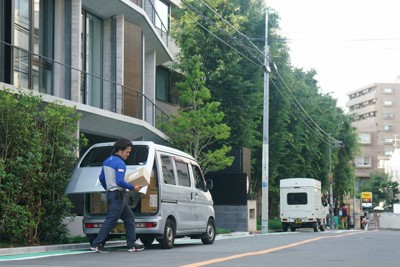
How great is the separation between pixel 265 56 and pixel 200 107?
17.3ft

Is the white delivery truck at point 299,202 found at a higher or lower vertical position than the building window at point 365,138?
lower

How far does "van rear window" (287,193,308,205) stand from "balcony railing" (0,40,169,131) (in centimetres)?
1741

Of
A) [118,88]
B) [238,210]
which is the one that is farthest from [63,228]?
[238,210]

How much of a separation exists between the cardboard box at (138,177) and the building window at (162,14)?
24229 mm

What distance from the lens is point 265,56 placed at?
37125 mm

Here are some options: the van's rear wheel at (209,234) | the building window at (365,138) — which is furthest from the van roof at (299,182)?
the building window at (365,138)

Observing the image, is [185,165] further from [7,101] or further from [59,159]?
[7,101]

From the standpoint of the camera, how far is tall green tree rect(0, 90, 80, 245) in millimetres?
15141

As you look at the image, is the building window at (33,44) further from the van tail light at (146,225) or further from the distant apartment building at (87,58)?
the van tail light at (146,225)

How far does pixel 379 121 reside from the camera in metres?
149

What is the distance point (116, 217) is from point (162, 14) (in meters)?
27.6

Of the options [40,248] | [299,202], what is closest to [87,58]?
[40,248]

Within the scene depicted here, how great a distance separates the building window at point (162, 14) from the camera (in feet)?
128

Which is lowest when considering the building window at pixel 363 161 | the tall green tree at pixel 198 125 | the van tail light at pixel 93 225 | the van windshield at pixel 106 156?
the van tail light at pixel 93 225
